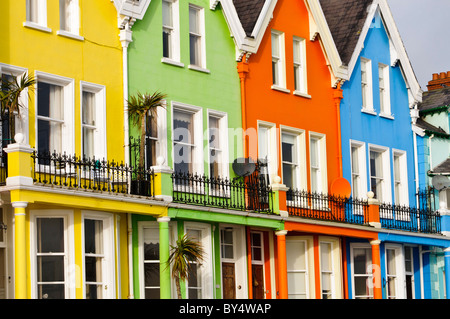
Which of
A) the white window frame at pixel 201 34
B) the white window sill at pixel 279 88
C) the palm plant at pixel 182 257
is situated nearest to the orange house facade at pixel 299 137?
the white window sill at pixel 279 88

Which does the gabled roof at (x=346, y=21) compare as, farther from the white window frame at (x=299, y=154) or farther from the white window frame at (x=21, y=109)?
the white window frame at (x=21, y=109)

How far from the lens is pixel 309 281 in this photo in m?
33.2

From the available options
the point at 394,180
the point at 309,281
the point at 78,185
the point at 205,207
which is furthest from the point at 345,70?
the point at 78,185

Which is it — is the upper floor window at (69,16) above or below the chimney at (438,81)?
below

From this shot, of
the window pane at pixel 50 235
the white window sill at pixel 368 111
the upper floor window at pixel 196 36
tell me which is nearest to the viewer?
the window pane at pixel 50 235

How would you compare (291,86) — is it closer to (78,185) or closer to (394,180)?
(394,180)

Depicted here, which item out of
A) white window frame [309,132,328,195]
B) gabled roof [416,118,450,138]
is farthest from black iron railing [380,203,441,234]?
gabled roof [416,118,450,138]

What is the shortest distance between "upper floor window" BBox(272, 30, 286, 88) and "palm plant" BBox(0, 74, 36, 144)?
1011 cm

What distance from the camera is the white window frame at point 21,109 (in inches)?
983

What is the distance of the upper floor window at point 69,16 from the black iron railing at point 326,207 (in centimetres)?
875

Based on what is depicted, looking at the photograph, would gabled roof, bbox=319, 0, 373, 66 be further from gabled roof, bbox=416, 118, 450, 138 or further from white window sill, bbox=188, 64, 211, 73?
white window sill, bbox=188, 64, 211, 73

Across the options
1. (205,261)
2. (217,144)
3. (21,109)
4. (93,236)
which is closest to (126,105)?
(21,109)

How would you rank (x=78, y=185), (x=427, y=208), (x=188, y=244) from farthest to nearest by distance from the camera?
(x=427, y=208) → (x=188, y=244) → (x=78, y=185)

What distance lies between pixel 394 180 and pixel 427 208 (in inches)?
62.0
